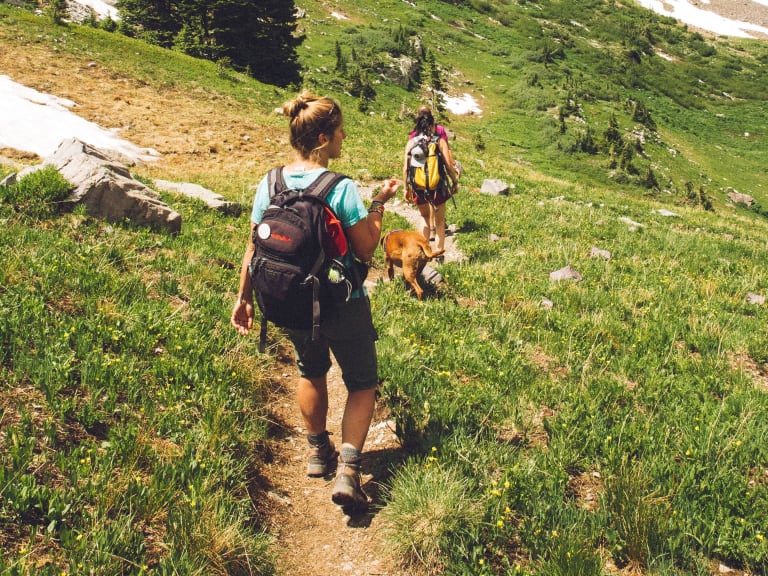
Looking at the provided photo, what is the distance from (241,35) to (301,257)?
101 ft

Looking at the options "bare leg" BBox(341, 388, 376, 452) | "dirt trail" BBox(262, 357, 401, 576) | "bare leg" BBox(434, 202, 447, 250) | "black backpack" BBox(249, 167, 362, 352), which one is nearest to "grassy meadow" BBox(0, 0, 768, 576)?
"dirt trail" BBox(262, 357, 401, 576)

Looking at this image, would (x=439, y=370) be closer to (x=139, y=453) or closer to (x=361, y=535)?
(x=361, y=535)

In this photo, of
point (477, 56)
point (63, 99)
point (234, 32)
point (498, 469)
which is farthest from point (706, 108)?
point (498, 469)

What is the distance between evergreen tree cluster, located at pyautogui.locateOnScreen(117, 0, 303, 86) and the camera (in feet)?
91.3

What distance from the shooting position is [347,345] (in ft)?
11.2

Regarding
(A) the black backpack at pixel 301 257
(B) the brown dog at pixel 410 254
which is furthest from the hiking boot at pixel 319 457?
(B) the brown dog at pixel 410 254

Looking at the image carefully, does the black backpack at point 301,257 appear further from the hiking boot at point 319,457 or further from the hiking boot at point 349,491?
the hiking boot at point 319,457

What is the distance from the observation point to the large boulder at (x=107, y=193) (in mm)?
6883

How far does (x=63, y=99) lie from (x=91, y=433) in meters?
18.9

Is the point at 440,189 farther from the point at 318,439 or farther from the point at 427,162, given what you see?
the point at 318,439

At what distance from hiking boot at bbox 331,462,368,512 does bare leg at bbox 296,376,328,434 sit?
431mm

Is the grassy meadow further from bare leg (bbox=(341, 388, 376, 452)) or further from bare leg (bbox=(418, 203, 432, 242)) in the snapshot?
bare leg (bbox=(418, 203, 432, 242))

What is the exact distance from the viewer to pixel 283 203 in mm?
3043

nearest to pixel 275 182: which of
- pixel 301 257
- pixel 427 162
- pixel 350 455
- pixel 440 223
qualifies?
pixel 301 257
